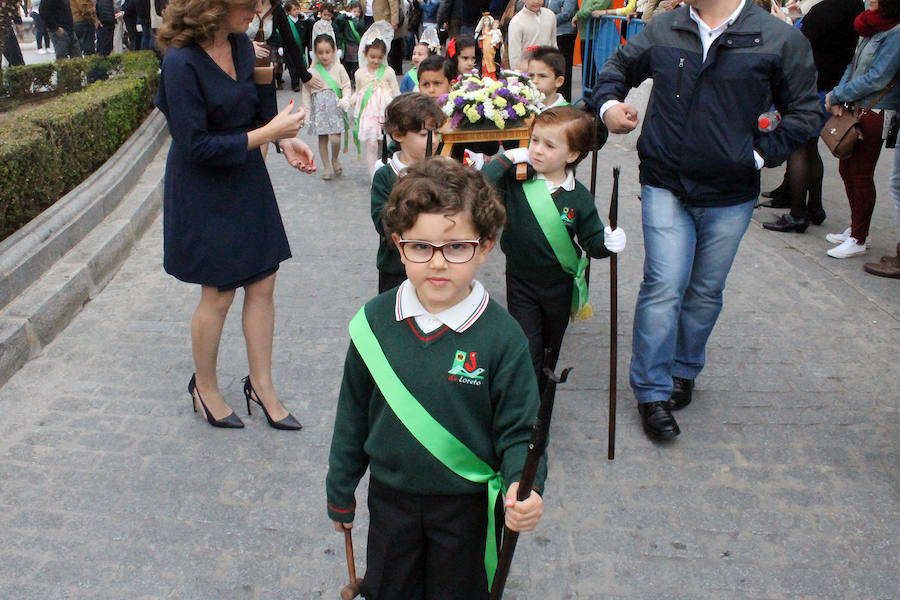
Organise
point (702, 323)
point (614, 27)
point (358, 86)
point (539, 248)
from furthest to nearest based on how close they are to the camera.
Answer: point (614, 27), point (358, 86), point (702, 323), point (539, 248)

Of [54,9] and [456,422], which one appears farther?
[54,9]

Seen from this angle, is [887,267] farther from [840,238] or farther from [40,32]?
[40,32]

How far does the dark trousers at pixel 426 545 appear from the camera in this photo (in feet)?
7.57

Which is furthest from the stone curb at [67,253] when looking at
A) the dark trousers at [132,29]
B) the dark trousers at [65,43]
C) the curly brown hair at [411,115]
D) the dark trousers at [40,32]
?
the dark trousers at [40,32]

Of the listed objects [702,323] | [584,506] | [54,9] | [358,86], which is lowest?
[584,506]

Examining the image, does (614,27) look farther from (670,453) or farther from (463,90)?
(670,453)

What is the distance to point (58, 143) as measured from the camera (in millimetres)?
6699

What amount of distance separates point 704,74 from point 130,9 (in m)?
14.6

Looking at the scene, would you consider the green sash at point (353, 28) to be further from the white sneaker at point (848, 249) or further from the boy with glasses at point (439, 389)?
the boy with glasses at point (439, 389)

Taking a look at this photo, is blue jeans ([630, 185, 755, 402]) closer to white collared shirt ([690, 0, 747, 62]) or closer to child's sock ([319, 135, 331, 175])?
white collared shirt ([690, 0, 747, 62])

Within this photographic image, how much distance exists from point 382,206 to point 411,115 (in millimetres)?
500

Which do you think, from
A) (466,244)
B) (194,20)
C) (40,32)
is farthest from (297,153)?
(40,32)

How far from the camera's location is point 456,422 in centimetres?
222

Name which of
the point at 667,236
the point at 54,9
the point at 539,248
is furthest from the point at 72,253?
the point at 54,9
